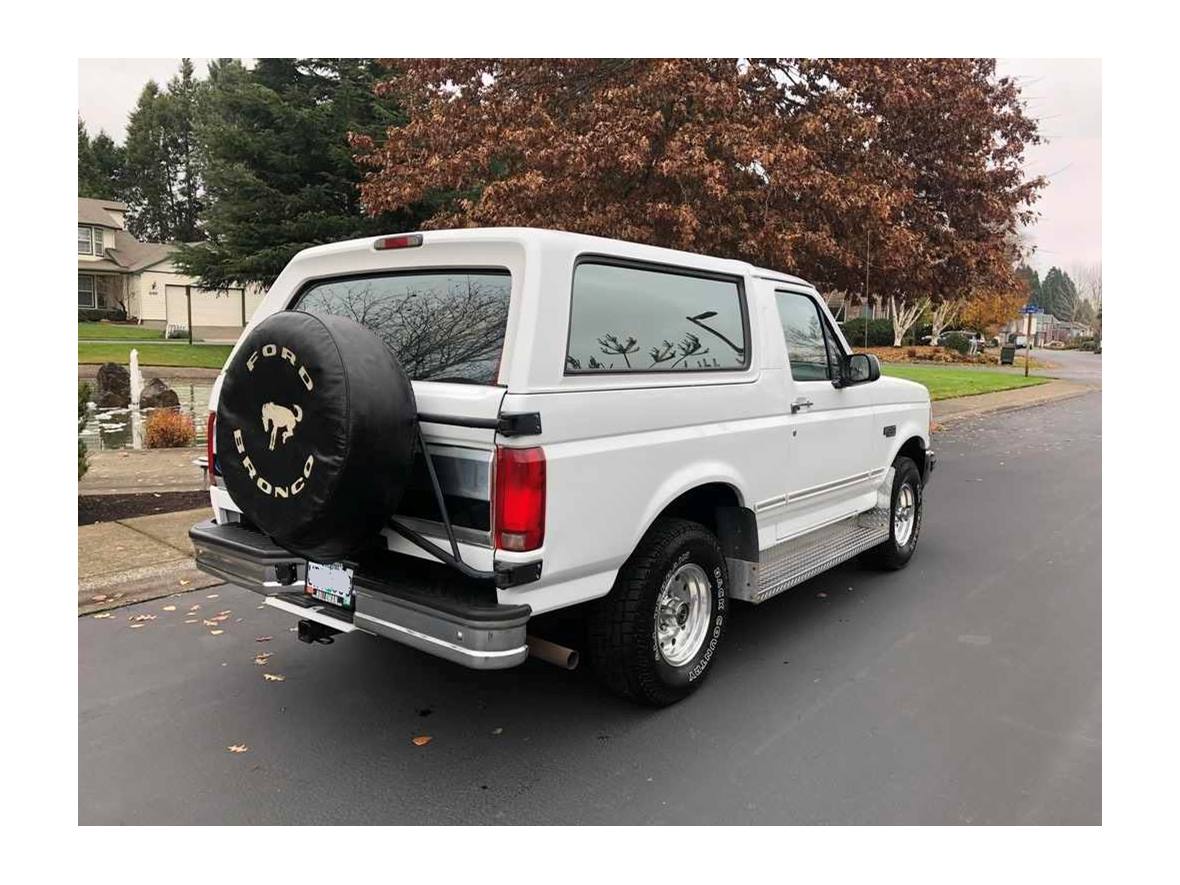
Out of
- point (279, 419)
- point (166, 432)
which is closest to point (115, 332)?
point (166, 432)

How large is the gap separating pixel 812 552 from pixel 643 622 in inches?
70.5


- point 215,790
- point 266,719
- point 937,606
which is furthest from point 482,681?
point 937,606

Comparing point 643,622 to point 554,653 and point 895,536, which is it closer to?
point 554,653

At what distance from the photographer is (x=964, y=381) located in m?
29.0

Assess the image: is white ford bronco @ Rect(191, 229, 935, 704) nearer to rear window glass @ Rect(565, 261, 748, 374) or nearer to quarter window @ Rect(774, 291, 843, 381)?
rear window glass @ Rect(565, 261, 748, 374)

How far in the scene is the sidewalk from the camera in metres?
5.45

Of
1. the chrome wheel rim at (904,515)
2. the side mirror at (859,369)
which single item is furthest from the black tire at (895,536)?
the side mirror at (859,369)

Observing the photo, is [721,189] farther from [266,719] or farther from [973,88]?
[266,719]

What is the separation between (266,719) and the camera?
3.85 metres

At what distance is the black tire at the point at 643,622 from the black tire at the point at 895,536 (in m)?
2.71

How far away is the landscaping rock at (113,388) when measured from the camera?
49.2ft

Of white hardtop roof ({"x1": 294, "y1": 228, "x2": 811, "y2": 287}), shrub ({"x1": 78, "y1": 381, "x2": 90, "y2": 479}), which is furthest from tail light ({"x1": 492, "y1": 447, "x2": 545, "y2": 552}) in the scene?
shrub ({"x1": 78, "y1": 381, "x2": 90, "y2": 479})

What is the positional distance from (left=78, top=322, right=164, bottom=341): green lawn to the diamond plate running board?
33.6 metres

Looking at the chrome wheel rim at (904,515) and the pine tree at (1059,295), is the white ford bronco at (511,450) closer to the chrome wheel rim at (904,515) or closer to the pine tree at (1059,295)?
the chrome wheel rim at (904,515)
